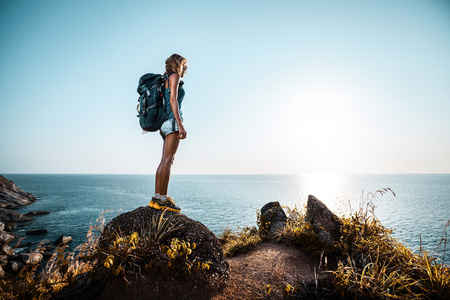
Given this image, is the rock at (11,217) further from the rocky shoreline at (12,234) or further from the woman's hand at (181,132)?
the woman's hand at (181,132)

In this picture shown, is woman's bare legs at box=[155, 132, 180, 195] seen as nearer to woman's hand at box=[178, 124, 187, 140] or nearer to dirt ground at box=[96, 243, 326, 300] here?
woman's hand at box=[178, 124, 187, 140]

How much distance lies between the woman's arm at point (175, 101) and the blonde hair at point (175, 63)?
0.15 metres

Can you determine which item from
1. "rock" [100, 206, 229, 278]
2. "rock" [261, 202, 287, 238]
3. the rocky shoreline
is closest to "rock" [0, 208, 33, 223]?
the rocky shoreline

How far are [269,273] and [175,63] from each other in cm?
437

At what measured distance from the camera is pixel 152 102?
4168 millimetres

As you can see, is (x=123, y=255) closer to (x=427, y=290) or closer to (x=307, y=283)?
(x=307, y=283)

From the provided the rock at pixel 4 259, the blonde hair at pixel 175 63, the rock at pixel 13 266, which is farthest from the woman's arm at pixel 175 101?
the rock at pixel 4 259

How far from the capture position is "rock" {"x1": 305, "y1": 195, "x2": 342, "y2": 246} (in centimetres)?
541

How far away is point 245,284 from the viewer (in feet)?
11.5

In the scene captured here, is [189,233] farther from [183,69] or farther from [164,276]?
[183,69]

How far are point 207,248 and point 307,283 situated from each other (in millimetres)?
1804

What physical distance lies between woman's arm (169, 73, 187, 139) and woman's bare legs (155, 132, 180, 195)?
0.54 ft

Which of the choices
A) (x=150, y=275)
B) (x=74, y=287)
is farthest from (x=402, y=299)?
(x=74, y=287)

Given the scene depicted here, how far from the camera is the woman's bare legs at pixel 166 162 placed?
4.10 metres
